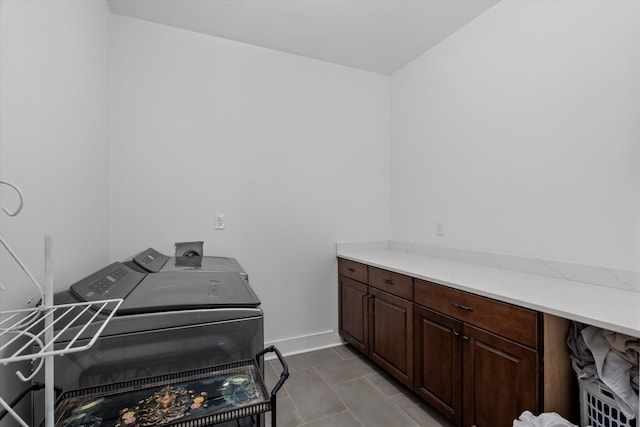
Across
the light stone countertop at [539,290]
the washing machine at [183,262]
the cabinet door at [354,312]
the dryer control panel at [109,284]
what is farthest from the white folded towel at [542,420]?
the dryer control panel at [109,284]

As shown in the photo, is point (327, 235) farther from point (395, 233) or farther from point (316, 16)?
point (316, 16)

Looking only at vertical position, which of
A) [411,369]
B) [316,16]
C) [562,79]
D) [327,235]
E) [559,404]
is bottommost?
[411,369]

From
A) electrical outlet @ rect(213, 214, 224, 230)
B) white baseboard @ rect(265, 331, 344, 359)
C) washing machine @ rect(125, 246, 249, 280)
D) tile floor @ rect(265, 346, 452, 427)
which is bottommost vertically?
tile floor @ rect(265, 346, 452, 427)

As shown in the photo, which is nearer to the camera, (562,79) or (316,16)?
(562,79)

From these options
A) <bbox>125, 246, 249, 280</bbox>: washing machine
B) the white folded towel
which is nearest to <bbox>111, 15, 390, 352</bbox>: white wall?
<bbox>125, 246, 249, 280</bbox>: washing machine

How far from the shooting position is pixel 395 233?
10.0 ft

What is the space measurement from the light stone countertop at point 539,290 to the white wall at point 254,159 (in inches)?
28.4

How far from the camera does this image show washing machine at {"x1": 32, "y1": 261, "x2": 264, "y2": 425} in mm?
1039

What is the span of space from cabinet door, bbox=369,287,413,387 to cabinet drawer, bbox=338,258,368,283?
0.14 metres

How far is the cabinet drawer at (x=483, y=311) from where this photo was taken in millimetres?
1307

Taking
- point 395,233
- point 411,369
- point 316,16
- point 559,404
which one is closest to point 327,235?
point 395,233

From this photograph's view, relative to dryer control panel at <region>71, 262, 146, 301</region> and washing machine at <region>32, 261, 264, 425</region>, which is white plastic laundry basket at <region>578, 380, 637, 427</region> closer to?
washing machine at <region>32, 261, 264, 425</region>

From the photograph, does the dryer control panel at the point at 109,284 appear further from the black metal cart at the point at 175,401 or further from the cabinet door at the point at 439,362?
the cabinet door at the point at 439,362

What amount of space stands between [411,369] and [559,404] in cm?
81
